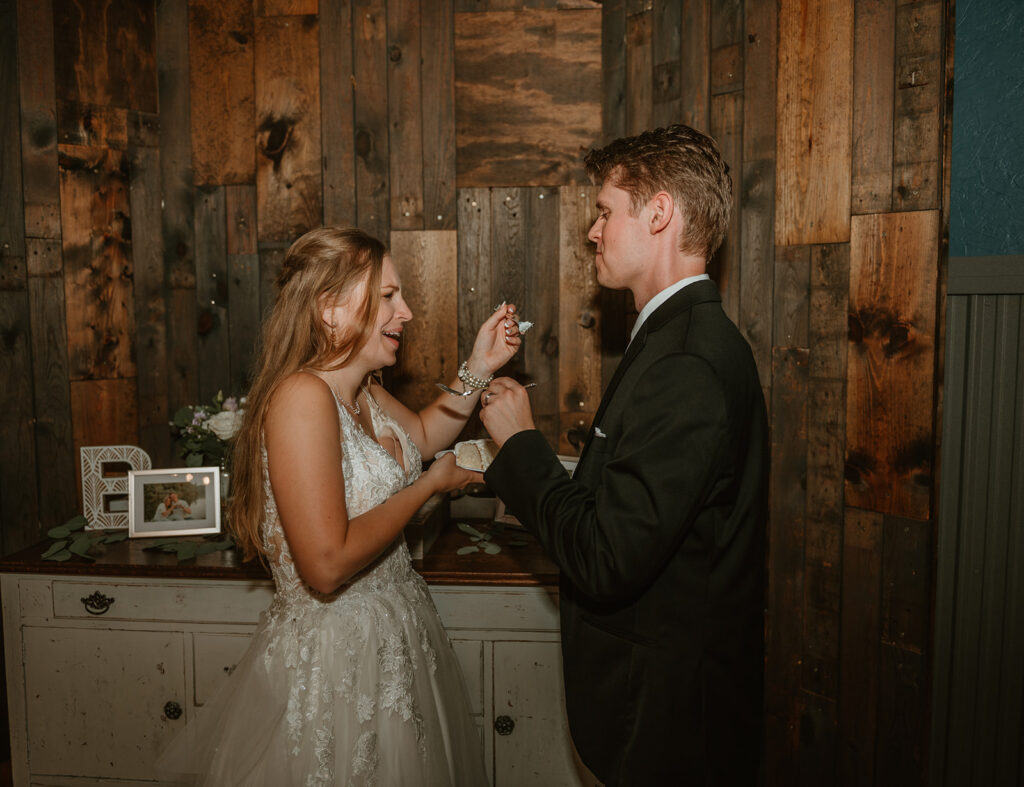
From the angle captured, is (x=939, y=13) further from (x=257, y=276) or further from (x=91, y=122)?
(x=91, y=122)

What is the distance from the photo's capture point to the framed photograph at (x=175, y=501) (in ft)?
7.95

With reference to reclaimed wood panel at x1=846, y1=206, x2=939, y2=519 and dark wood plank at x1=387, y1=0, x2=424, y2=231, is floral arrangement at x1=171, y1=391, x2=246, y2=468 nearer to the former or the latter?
dark wood plank at x1=387, y1=0, x2=424, y2=231

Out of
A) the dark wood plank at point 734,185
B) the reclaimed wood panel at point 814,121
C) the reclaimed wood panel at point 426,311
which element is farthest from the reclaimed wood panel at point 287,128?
the reclaimed wood panel at point 814,121

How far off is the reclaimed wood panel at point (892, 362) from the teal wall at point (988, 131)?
0.71ft

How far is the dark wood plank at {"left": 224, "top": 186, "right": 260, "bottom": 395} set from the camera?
8.87 feet

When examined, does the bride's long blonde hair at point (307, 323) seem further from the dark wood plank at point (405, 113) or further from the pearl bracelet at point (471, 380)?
the dark wood plank at point (405, 113)

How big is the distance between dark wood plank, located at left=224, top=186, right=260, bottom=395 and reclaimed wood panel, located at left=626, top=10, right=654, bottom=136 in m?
1.39

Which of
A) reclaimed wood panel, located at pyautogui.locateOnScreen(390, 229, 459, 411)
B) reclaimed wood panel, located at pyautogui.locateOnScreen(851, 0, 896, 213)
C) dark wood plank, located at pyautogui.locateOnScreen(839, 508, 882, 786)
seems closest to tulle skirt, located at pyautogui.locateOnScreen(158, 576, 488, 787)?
reclaimed wood panel, located at pyautogui.locateOnScreen(390, 229, 459, 411)

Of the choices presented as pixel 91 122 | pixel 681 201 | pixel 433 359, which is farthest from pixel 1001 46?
pixel 91 122

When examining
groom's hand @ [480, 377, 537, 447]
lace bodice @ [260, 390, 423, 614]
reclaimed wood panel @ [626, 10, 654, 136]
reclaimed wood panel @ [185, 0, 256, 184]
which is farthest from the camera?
reclaimed wood panel @ [185, 0, 256, 184]

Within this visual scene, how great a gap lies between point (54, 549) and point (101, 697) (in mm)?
476

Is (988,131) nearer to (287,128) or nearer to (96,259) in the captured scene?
(287,128)

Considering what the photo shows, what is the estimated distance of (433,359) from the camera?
2.65 meters

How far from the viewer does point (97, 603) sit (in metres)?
2.20
